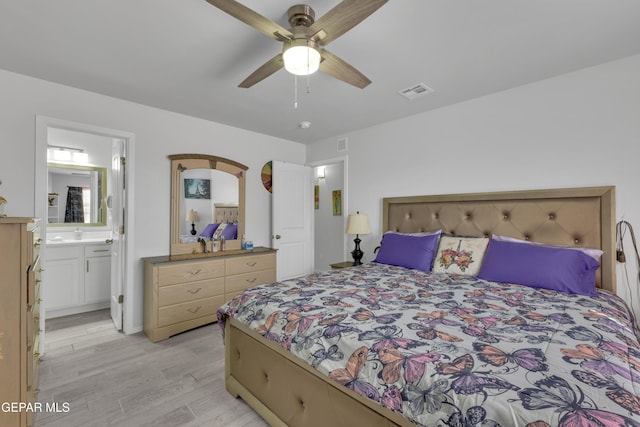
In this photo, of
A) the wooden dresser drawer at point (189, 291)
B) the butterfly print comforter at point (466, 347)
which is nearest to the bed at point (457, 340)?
the butterfly print comforter at point (466, 347)

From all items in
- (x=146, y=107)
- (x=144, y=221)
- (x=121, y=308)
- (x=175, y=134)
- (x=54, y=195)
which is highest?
(x=146, y=107)

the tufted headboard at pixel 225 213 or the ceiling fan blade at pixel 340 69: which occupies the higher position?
the ceiling fan blade at pixel 340 69

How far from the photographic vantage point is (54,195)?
3.81 metres

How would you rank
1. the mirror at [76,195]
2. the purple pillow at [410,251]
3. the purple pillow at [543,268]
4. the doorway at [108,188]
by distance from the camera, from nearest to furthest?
the purple pillow at [543,268]
the doorway at [108,188]
the purple pillow at [410,251]
the mirror at [76,195]

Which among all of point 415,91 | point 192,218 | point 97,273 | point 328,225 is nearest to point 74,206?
point 97,273

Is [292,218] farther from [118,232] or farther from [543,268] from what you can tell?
[543,268]

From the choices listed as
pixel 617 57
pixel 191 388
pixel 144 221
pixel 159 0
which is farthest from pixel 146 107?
pixel 617 57

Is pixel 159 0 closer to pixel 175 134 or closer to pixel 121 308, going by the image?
pixel 175 134

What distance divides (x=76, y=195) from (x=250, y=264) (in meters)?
2.74

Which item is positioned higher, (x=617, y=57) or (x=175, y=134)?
(x=617, y=57)

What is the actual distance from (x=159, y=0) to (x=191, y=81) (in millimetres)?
955

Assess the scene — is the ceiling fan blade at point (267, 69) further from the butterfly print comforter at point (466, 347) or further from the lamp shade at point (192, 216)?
the lamp shade at point (192, 216)

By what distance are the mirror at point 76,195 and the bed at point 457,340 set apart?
3390mm

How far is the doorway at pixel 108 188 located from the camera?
2.45 meters
